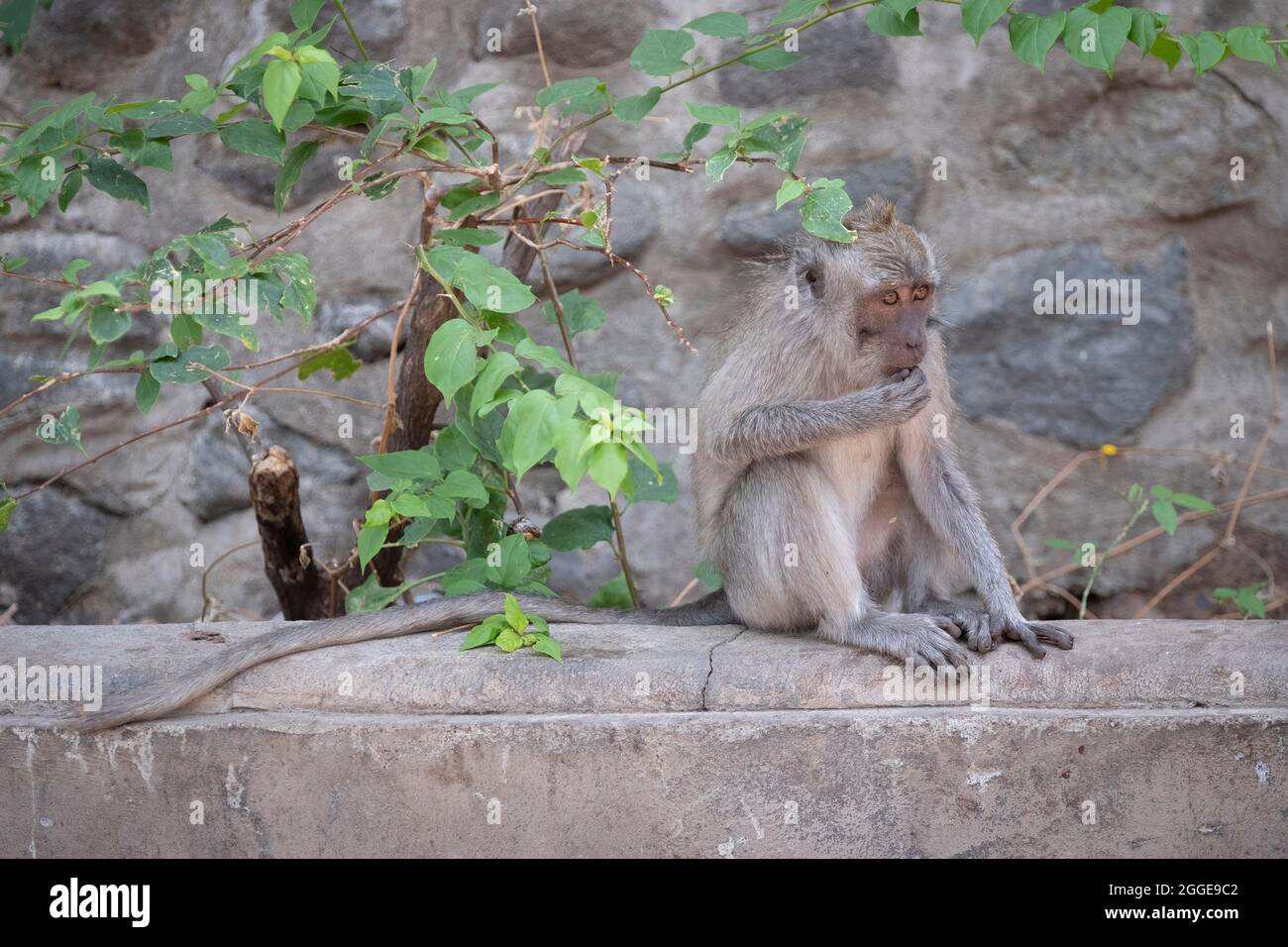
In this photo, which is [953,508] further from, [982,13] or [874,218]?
[982,13]

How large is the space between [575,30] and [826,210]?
1.99 meters

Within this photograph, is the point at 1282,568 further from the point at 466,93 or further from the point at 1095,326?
the point at 466,93

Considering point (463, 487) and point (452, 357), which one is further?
point (463, 487)

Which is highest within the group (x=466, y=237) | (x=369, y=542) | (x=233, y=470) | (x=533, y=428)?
(x=466, y=237)

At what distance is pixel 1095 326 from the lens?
5125 millimetres

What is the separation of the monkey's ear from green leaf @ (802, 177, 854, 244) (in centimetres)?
56

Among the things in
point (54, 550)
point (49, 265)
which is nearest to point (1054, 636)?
point (54, 550)

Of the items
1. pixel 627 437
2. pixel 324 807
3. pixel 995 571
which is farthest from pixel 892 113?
pixel 324 807

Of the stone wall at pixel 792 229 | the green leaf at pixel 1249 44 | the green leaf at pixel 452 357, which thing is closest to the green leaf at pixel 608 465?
the green leaf at pixel 452 357

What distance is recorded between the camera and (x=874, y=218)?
13.1 feet

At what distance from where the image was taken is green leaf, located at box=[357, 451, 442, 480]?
153 inches

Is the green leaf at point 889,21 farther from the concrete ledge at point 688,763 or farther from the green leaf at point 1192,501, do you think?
the green leaf at point 1192,501

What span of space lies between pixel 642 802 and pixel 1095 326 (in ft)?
9.22

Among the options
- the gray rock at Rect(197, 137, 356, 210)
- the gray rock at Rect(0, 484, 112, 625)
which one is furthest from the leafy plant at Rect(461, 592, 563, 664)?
the gray rock at Rect(0, 484, 112, 625)
